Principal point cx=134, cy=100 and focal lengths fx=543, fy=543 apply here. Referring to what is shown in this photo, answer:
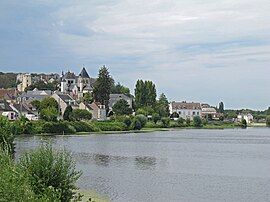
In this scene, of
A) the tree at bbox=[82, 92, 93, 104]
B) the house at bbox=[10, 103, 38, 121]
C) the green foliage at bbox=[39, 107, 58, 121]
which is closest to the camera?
the green foliage at bbox=[39, 107, 58, 121]

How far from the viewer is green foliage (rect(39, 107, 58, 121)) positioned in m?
94.4

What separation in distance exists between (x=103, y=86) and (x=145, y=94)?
72.3 feet

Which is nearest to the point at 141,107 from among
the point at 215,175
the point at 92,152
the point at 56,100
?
the point at 56,100

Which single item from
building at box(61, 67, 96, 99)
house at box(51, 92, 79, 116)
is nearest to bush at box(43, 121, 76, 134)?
house at box(51, 92, 79, 116)

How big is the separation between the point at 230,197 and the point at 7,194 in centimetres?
1743

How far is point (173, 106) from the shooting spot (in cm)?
18662

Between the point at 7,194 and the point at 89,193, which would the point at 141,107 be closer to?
the point at 89,193

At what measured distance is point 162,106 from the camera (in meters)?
148

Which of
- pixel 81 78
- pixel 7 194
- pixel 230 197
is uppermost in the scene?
pixel 81 78

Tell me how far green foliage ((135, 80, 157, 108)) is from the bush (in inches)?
1948

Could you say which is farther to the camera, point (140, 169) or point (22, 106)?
point (22, 106)

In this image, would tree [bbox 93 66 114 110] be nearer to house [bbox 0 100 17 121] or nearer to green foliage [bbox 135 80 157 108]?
green foliage [bbox 135 80 157 108]

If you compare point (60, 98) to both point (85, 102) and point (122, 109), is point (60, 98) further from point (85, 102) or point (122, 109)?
point (122, 109)

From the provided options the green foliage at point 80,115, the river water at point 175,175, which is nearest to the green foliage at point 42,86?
the green foliage at point 80,115
